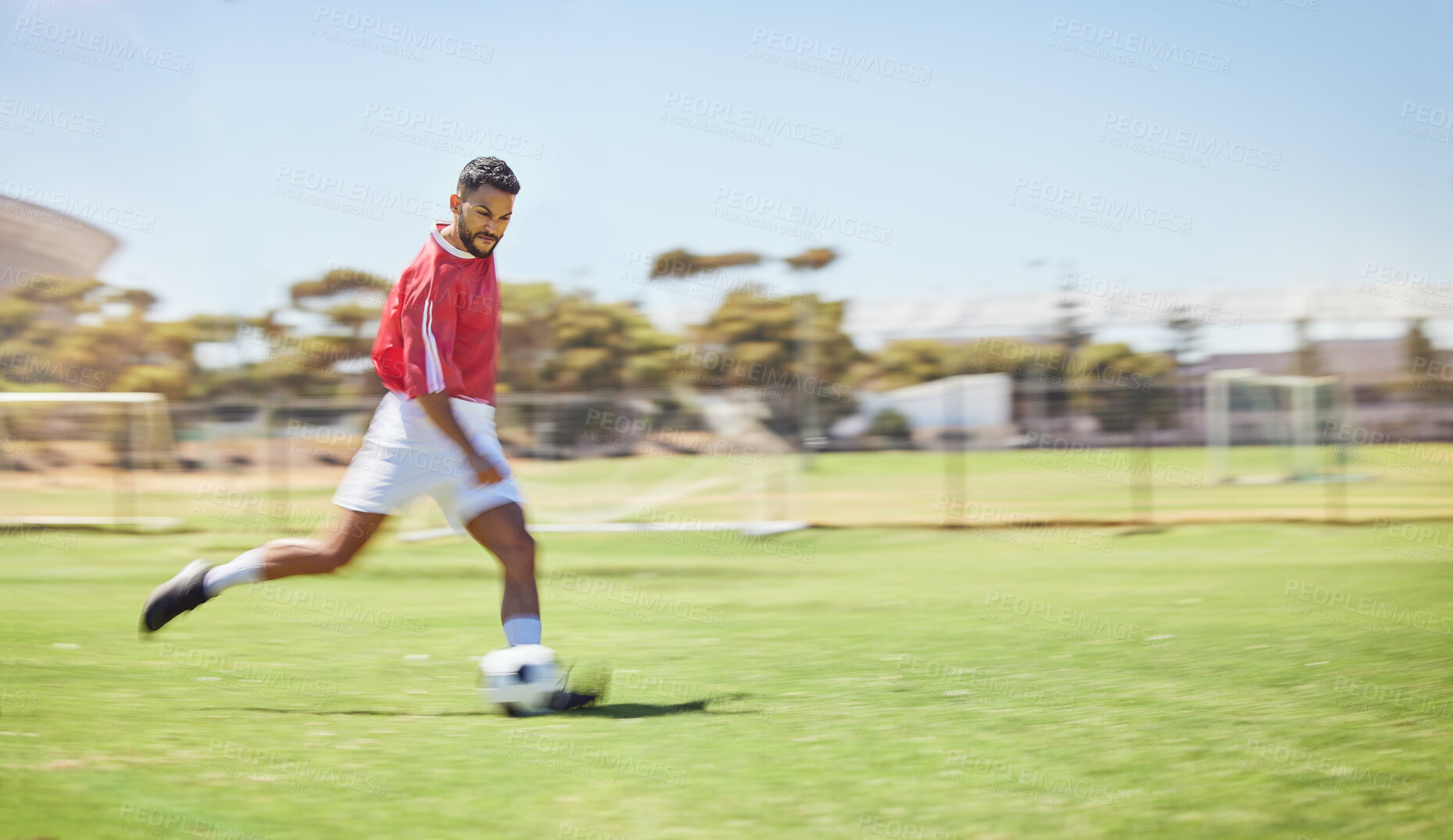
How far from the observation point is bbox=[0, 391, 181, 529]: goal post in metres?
13.6

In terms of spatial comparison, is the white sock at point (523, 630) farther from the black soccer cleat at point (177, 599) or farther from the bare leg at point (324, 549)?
the black soccer cleat at point (177, 599)

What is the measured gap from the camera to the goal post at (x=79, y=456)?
1365 cm

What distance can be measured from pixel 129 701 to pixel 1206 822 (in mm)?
3613

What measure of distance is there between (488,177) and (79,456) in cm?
1262

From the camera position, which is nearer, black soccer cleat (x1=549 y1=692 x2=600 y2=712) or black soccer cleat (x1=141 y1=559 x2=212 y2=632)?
black soccer cleat (x1=549 y1=692 x2=600 y2=712)

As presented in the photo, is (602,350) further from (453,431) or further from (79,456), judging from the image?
(453,431)

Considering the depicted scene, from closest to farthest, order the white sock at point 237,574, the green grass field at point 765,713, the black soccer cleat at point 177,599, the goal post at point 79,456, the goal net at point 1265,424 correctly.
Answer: the green grass field at point 765,713, the white sock at point 237,574, the black soccer cleat at point 177,599, the goal post at point 79,456, the goal net at point 1265,424

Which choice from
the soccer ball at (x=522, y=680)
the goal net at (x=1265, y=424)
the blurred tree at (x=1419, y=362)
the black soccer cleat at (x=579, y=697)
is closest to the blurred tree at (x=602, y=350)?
the goal net at (x=1265, y=424)

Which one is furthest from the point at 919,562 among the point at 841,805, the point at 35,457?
the point at 35,457

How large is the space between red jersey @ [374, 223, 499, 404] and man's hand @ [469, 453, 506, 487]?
217 mm

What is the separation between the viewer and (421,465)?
13.8ft

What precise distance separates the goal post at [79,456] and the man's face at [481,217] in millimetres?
11104

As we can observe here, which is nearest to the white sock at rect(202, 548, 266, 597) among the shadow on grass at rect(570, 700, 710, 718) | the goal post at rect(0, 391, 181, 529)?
the shadow on grass at rect(570, 700, 710, 718)

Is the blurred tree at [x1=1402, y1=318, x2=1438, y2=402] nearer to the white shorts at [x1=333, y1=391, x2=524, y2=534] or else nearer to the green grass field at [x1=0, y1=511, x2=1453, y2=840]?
the green grass field at [x1=0, y1=511, x2=1453, y2=840]
